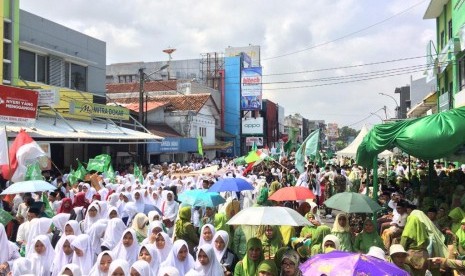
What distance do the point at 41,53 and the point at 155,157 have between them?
10912 millimetres

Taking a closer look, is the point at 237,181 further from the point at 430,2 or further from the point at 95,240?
the point at 430,2

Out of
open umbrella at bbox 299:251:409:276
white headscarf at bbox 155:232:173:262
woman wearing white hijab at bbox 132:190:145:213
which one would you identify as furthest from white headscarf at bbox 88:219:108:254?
open umbrella at bbox 299:251:409:276

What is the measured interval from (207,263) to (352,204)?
2.88 metres

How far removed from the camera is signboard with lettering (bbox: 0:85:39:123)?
13383 millimetres

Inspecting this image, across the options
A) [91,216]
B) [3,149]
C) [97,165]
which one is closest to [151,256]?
[91,216]

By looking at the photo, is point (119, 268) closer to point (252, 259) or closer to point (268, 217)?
point (252, 259)

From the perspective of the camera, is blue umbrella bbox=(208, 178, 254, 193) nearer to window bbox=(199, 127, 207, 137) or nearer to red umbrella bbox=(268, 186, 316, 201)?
red umbrella bbox=(268, 186, 316, 201)

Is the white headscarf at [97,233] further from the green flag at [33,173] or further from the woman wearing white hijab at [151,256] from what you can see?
the green flag at [33,173]

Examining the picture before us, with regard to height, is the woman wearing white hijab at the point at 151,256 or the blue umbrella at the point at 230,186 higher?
the blue umbrella at the point at 230,186

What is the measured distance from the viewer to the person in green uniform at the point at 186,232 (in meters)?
6.56

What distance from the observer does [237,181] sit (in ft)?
31.4

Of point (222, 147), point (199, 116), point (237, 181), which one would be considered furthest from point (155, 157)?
point (237, 181)

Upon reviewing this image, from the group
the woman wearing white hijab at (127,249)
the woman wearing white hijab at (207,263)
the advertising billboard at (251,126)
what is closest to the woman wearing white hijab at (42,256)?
the woman wearing white hijab at (127,249)

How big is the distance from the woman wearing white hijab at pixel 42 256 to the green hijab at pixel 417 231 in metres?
4.47
